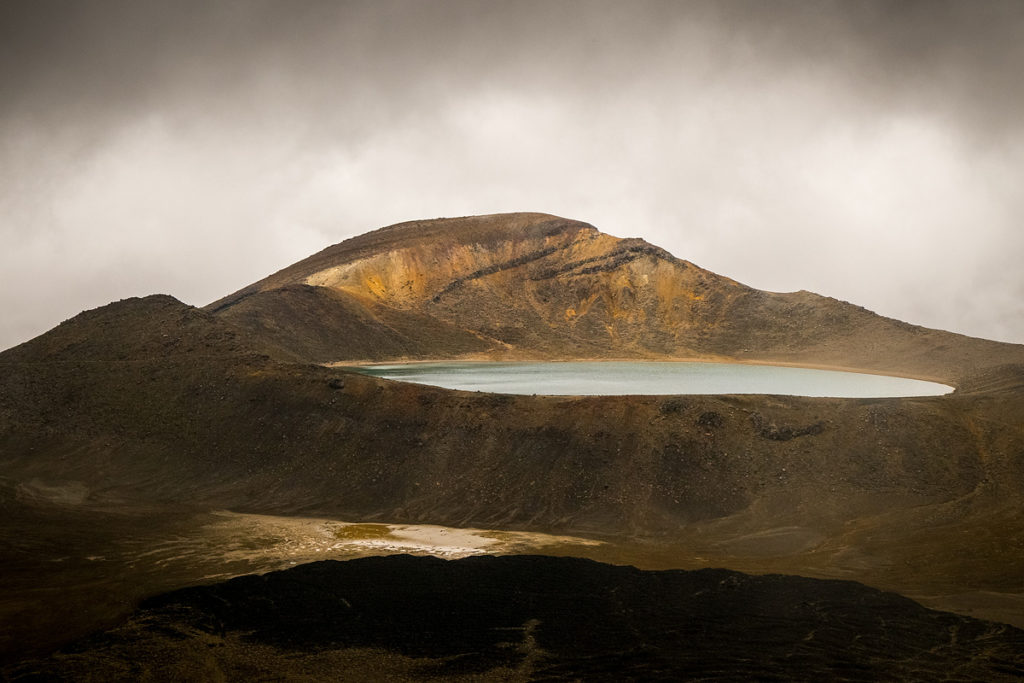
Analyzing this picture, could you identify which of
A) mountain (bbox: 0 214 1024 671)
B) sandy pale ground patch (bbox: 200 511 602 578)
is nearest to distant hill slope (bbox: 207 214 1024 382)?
mountain (bbox: 0 214 1024 671)

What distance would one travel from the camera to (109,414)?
3509 centimetres

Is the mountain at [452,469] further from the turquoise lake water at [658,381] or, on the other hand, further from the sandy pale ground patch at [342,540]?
the turquoise lake water at [658,381]

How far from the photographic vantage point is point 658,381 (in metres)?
44.7

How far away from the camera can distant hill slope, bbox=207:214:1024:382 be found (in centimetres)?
6481

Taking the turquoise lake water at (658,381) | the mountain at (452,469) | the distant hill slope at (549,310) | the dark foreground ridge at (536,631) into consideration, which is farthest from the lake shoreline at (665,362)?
the dark foreground ridge at (536,631)

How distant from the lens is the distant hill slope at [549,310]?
213 feet

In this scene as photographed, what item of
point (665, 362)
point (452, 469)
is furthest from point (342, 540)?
point (665, 362)

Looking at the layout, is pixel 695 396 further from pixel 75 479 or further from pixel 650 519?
pixel 75 479

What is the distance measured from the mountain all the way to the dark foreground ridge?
1.52 meters

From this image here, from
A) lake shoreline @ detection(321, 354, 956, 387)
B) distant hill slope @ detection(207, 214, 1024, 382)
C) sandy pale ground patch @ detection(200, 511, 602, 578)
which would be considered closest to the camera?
sandy pale ground patch @ detection(200, 511, 602, 578)

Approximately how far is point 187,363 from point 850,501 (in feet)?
101

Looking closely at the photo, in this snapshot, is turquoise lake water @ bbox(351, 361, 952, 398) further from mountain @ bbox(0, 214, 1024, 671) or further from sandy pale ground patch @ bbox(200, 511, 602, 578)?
sandy pale ground patch @ bbox(200, 511, 602, 578)

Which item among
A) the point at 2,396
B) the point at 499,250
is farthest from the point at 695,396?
the point at 499,250

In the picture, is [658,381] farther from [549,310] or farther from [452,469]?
[549,310]
